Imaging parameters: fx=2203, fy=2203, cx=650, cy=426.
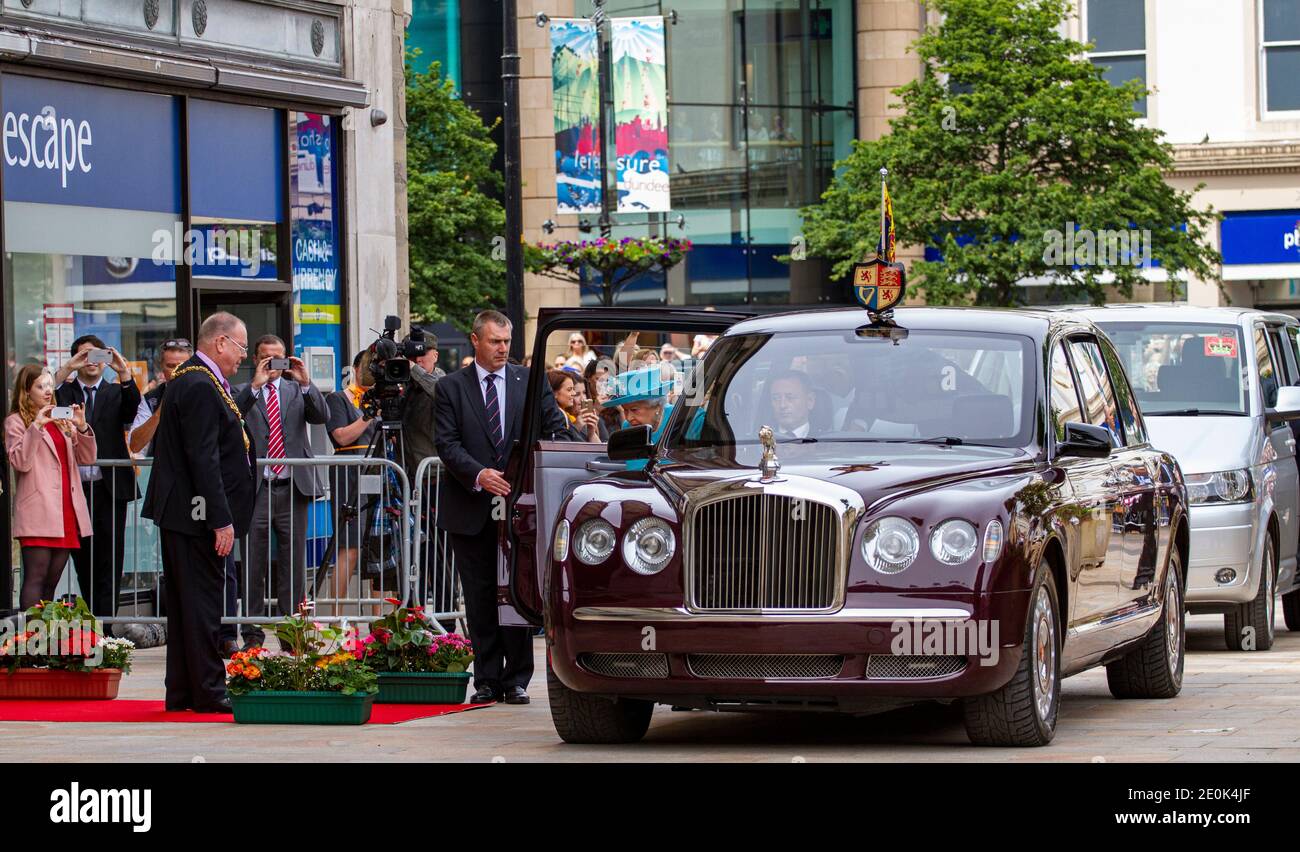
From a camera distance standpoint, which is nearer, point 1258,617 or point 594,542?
point 594,542

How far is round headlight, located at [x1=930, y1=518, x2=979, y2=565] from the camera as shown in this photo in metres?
8.84

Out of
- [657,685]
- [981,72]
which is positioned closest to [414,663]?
[657,685]

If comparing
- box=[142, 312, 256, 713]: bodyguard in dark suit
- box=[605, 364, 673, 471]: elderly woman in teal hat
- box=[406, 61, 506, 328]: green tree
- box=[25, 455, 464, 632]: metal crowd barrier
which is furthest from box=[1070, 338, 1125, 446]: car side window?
box=[406, 61, 506, 328]: green tree

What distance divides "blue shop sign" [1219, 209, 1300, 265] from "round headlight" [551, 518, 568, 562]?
38173 millimetres

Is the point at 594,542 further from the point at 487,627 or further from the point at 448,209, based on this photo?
the point at 448,209

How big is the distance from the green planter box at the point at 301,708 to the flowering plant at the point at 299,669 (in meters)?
0.05

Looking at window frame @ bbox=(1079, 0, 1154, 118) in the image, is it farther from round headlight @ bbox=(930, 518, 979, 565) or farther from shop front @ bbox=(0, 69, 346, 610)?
round headlight @ bbox=(930, 518, 979, 565)

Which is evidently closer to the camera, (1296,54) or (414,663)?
(414,663)

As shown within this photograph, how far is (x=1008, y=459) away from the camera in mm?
9664

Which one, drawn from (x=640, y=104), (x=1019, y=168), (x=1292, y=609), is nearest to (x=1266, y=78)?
(x=1019, y=168)

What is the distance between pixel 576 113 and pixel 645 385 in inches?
1444

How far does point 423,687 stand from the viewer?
473 inches
